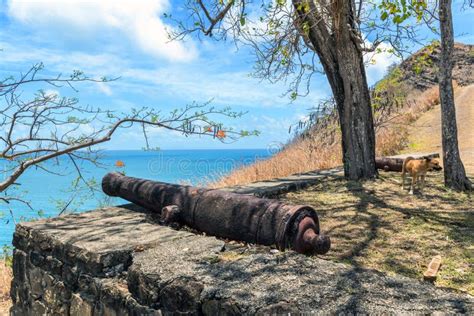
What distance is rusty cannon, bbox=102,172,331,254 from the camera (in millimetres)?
3658

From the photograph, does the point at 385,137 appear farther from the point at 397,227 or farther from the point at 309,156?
the point at 397,227

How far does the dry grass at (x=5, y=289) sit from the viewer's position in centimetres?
764

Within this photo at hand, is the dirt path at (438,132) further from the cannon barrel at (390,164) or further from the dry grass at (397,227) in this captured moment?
the dry grass at (397,227)

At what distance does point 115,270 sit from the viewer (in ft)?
13.2

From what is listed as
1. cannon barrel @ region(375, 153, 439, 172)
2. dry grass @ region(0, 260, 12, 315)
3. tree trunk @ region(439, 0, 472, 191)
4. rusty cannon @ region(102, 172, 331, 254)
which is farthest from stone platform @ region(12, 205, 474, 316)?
cannon barrel @ region(375, 153, 439, 172)

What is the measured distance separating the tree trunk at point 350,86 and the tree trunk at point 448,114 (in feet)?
4.05

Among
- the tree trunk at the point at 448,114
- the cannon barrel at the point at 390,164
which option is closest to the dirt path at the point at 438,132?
the cannon barrel at the point at 390,164

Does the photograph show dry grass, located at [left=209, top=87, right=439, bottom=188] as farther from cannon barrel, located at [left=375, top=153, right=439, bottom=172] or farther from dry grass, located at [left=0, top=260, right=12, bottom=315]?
dry grass, located at [left=0, top=260, right=12, bottom=315]

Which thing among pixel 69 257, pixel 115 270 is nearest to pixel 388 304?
pixel 115 270

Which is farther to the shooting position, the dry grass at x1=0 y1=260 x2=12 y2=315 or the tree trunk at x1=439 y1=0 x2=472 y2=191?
the dry grass at x1=0 y1=260 x2=12 y2=315

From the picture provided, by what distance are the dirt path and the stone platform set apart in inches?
324

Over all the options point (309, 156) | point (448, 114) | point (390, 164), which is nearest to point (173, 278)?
point (448, 114)

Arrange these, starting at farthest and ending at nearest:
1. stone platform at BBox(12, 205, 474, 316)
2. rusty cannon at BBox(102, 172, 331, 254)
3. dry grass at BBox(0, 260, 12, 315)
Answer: dry grass at BBox(0, 260, 12, 315) → rusty cannon at BBox(102, 172, 331, 254) → stone platform at BBox(12, 205, 474, 316)

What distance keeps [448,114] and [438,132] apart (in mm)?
10902
